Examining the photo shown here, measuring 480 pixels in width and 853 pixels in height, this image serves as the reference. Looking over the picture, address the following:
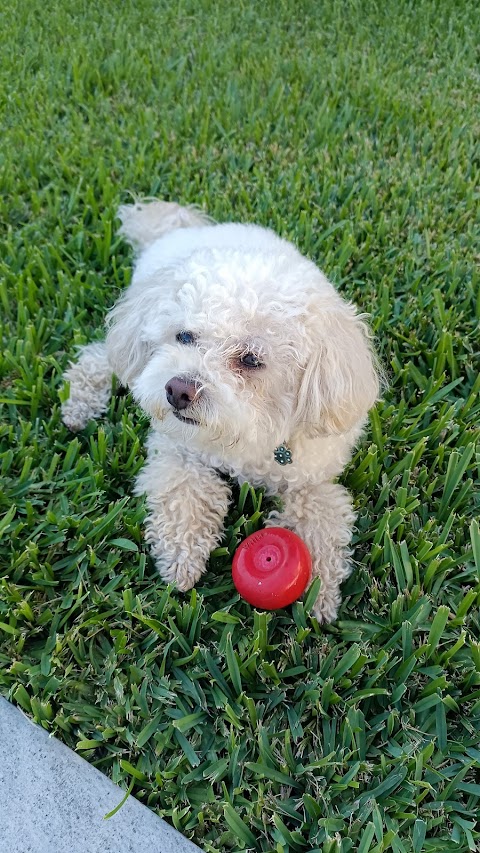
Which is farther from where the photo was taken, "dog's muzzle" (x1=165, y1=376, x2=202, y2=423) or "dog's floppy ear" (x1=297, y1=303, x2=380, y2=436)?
"dog's floppy ear" (x1=297, y1=303, x2=380, y2=436)

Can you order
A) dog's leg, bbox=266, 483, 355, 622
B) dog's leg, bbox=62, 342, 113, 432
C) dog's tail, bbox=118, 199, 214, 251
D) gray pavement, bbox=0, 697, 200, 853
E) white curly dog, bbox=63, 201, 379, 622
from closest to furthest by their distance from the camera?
gray pavement, bbox=0, 697, 200, 853 → white curly dog, bbox=63, 201, 379, 622 → dog's leg, bbox=266, 483, 355, 622 → dog's leg, bbox=62, 342, 113, 432 → dog's tail, bbox=118, 199, 214, 251

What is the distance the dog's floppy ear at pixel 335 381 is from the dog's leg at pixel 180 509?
535mm

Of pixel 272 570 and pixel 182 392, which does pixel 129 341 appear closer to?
pixel 182 392

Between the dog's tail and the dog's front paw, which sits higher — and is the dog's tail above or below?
above

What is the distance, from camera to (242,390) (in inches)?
84.5

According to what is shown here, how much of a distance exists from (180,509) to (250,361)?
672 mm

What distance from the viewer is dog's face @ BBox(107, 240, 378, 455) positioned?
2.12 meters

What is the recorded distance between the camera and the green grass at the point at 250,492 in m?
2.03

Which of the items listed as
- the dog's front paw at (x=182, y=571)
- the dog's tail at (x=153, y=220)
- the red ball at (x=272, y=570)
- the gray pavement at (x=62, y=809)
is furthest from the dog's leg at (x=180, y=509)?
the dog's tail at (x=153, y=220)

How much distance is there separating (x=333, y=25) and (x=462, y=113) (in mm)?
1672

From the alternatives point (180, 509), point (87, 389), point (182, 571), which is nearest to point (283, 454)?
point (180, 509)

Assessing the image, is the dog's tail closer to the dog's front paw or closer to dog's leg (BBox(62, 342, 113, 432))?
dog's leg (BBox(62, 342, 113, 432))

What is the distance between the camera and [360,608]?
2.44 m

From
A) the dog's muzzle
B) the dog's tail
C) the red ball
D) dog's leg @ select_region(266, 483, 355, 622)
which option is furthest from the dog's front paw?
the dog's tail
